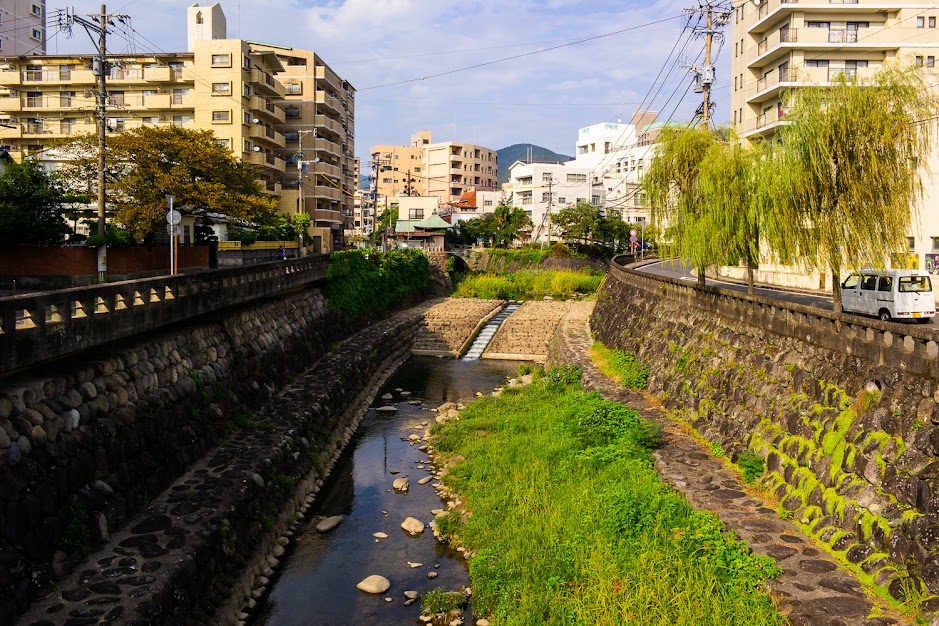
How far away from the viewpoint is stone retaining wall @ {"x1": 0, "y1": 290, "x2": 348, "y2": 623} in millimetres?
10461

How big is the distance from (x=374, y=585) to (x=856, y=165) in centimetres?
1447

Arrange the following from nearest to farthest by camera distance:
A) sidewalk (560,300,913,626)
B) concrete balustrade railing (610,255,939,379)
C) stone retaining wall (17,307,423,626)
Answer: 1. sidewalk (560,300,913,626)
2. stone retaining wall (17,307,423,626)
3. concrete balustrade railing (610,255,939,379)

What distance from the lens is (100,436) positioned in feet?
42.6

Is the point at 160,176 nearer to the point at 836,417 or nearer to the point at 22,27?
the point at 836,417

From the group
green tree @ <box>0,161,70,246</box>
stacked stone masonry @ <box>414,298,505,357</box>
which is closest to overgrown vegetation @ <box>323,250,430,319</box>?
stacked stone masonry @ <box>414,298,505,357</box>

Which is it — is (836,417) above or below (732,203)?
below

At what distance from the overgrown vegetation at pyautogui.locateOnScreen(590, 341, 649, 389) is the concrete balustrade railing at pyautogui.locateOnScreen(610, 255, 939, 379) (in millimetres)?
3547

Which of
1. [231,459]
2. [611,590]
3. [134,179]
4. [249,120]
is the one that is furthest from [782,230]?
[249,120]

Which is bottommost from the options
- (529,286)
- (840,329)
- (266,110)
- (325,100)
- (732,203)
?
(529,286)

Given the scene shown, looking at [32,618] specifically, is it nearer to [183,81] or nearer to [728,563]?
[728,563]

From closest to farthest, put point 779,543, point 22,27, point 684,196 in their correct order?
1. point 779,543
2. point 684,196
3. point 22,27

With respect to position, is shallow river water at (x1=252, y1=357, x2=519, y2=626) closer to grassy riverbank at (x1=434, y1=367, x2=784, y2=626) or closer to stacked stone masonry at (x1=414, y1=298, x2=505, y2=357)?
grassy riverbank at (x1=434, y1=367, x2=784, y2=626)

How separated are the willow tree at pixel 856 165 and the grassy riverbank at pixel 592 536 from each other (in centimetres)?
667

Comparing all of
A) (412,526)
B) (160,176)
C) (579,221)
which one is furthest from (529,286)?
(412,526)
